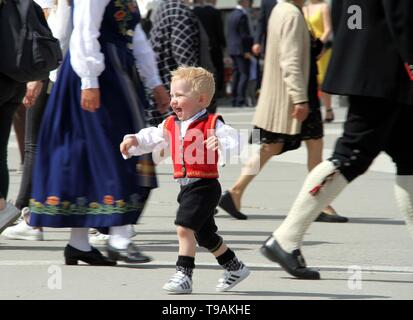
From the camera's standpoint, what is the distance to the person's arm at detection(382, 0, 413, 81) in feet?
18.1

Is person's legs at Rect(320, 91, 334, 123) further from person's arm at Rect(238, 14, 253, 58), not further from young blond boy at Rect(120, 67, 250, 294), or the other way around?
young blond boy at Rect(120, 67, 250, 294)

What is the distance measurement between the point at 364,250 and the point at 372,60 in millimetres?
A: 1603

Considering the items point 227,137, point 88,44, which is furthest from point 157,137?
point 88,44

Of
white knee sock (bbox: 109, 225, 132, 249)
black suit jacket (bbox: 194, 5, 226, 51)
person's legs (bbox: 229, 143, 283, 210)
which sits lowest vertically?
black suit jacket (bbox: 194, 5, 226, 51)

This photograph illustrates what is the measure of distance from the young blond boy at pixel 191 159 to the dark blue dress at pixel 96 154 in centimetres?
72

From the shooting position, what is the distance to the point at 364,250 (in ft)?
23.0

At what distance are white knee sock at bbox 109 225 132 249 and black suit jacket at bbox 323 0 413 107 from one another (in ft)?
4.51

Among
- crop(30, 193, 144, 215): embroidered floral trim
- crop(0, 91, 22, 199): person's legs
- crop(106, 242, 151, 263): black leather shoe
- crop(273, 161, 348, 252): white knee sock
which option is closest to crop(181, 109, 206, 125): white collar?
crop(273, 161, 348, 252): white knee sock

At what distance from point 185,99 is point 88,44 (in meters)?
0.89

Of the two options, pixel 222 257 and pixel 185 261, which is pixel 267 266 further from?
pixel 185 261

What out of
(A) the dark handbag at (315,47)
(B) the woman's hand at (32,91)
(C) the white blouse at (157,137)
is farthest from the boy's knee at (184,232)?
(A) the dark handbag at (315,47)

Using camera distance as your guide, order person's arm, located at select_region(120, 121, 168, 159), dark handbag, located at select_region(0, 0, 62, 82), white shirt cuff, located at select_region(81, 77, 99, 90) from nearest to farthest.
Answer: person's arm, located at select_region(120, 121, 168, 159)
white shirt cuff, located at select_region(81, 77, 99, 90)
dark handbag, located at select_region(0, 0, 62, 82)

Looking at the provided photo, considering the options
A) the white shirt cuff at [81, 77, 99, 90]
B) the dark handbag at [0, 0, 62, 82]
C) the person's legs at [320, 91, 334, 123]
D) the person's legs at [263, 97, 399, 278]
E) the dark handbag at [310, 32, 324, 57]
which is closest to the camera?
the person's legs at [263, 97, 399, 278]

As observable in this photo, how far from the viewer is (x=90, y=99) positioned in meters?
6.22
